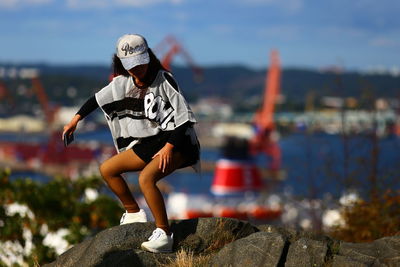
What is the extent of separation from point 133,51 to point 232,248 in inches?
55.1

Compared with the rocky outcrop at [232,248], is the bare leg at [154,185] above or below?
above

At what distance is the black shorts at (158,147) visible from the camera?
199 inches

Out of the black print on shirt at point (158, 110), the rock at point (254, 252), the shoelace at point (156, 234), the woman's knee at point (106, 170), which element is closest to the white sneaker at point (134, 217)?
the woman's knee at point (106, 170)

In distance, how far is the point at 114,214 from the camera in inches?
398

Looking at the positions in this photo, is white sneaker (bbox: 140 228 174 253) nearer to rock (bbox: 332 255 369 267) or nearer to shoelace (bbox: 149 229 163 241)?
shoelace (bbox: 149 229 163 241)

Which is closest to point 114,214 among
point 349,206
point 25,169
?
point 349,206

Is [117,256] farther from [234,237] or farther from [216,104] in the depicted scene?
[216,104]

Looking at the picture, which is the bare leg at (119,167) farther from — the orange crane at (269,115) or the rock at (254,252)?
the orange crane at (269,115)

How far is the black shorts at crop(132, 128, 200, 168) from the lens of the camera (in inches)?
199

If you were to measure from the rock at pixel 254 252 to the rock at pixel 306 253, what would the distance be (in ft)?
0.20

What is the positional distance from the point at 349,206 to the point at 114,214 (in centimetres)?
299

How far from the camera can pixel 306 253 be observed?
4348 mm

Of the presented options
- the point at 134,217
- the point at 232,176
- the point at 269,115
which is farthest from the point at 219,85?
the point at 134,217

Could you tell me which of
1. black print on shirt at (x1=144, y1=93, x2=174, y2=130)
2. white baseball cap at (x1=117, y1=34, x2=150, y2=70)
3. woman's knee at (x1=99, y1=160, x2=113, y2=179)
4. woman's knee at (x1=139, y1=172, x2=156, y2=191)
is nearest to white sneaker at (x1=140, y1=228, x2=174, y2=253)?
woman's knee at (x1=139, y1=172, x2=156, y2=191)
